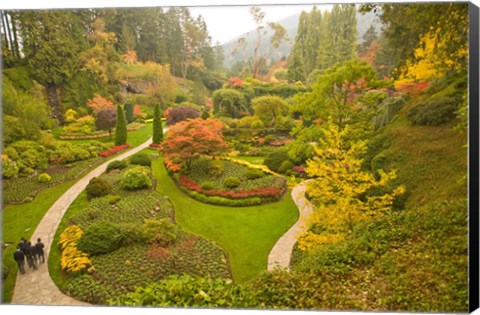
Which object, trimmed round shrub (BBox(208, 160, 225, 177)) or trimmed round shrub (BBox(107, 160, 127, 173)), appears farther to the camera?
trimmed round shrub (BBox(208, 160, 225, 177))

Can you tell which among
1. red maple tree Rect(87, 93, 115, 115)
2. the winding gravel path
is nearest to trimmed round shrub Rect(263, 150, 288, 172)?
the winding gravel path

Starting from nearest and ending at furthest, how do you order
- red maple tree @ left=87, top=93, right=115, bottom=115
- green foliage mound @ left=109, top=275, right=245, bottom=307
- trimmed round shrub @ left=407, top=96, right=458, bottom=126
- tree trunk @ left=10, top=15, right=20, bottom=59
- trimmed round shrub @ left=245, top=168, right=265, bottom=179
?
green foliage mound @ left=109, top=275, right=245, bottom=307
trimmed round shrub @ left=407, top=96, right=458, bottom=126
tree trunk @ left=10, top=15, right=20, bottom=59
red maple tree @ left=87, top=93, right=115, bottom=115
trimmed round shrub @ left=245, top=168, right=265, bottom=179

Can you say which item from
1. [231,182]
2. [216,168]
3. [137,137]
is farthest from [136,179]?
[231,182]

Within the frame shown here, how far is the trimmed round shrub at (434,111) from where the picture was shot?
8.38 m

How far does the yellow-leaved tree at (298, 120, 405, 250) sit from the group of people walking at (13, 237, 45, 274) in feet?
21.8

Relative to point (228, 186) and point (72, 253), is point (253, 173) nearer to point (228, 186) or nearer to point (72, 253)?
point (228, 186)

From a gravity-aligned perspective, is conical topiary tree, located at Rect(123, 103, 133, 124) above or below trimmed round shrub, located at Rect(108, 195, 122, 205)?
above

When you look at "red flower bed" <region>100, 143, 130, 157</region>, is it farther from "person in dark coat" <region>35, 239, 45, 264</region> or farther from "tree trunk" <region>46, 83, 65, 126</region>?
"person in dark coat" <region>35, 239, 45, 264</region>

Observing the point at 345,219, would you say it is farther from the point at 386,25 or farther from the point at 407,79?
the point at 386,25

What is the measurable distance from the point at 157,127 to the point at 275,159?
12.3 ft

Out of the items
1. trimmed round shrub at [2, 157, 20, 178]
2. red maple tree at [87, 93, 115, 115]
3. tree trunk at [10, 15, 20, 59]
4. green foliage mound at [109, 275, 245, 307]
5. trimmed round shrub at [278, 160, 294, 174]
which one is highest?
tree trunk at [10, 15, 20, 59]

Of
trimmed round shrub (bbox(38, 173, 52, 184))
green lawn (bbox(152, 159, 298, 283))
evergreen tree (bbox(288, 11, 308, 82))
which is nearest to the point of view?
green lawn (bbox(152, 159, 298, 283))

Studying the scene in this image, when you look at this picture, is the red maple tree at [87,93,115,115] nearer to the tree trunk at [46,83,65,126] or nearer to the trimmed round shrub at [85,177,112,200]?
the tree trunk at [46,83,65,126]

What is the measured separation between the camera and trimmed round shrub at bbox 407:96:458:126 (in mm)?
8383
